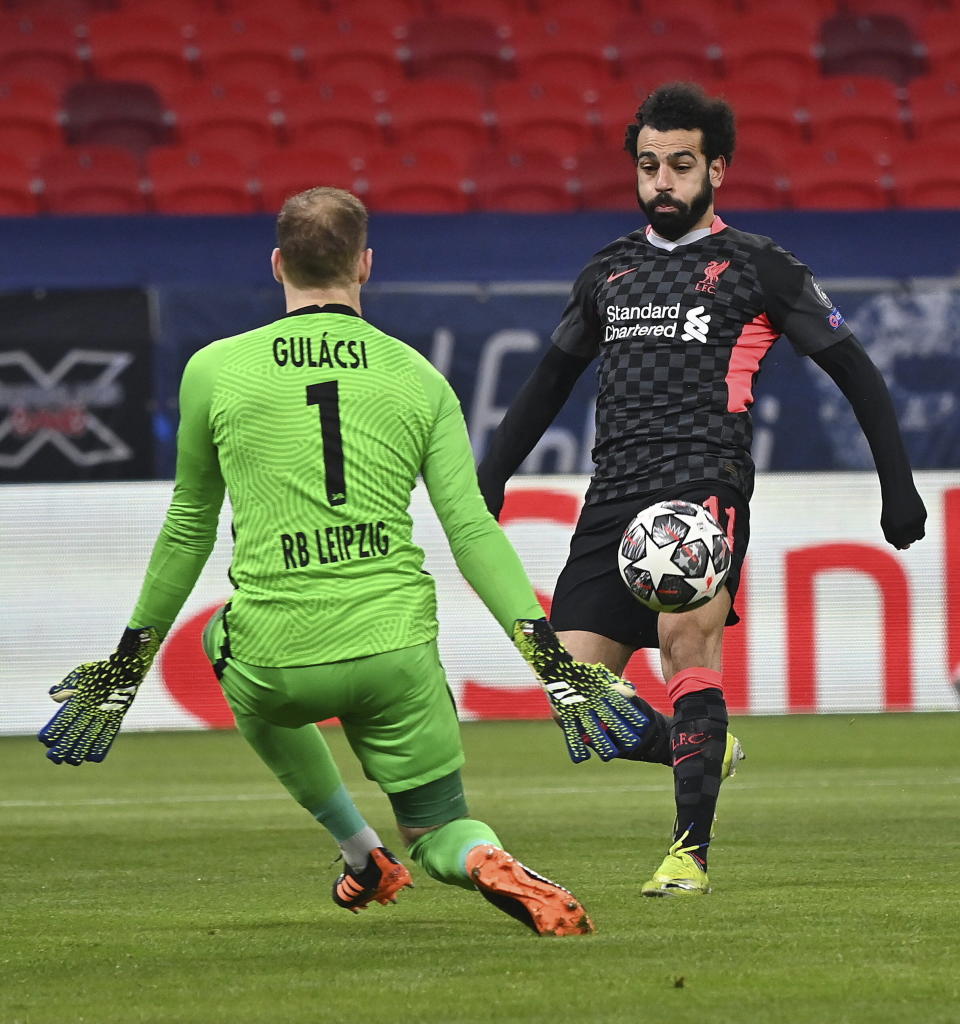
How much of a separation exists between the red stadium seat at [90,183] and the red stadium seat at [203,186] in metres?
0.16

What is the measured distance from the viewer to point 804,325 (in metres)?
5.03

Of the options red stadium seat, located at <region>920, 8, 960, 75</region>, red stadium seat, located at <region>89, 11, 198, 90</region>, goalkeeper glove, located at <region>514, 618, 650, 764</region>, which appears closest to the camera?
goalkeeper glove, located at <region>514, 618, 650, 764</region>

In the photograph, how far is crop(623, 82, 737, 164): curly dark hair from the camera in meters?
5.11

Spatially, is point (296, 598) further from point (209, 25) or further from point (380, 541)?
point (209, 25)

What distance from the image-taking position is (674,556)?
472 centimetres

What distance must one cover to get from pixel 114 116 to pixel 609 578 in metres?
11.2

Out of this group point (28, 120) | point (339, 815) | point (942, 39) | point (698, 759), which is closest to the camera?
point (339, 815)

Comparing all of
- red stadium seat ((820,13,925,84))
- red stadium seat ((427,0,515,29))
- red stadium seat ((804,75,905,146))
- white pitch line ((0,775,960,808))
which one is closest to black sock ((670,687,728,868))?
white pitch line ((0,775,960,808))

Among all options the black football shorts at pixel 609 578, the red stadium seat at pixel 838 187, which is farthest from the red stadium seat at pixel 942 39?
the black football shorts at pixel 609 578

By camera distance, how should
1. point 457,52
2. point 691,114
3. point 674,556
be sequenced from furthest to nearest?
point 457,52, point 691,114, point 674,556

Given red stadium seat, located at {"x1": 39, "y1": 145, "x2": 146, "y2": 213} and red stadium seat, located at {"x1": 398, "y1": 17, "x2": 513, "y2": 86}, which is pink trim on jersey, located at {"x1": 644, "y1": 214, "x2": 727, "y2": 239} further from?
red stadium seat, located at {"x1": 398, "y1": 17, "x2": 513, "y2": 86}

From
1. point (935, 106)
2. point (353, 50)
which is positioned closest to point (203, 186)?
point (353, 50)

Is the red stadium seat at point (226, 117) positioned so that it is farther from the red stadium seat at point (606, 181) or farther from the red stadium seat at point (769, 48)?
the red stadium seat at point (769, 48)

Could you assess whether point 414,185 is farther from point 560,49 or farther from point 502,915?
point 502,915
